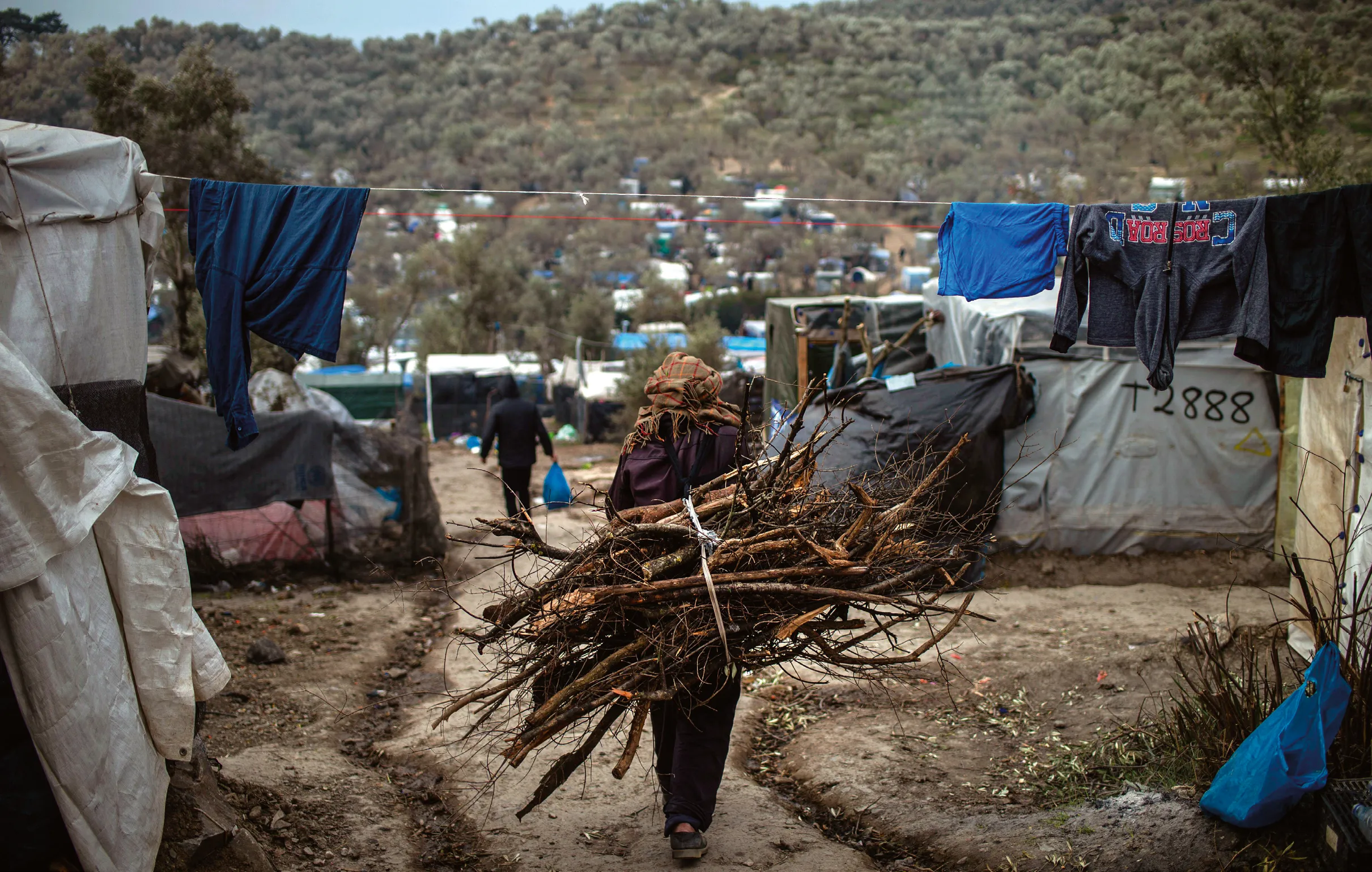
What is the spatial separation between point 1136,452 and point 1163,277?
3.91 m

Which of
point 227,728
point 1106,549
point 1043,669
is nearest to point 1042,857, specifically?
point 1043,669

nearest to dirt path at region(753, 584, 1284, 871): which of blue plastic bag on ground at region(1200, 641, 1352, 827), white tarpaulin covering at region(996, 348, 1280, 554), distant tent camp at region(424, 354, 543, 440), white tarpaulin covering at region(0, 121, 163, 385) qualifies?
blue plastic bag on ground at region(1200, 641, 1352, 827)

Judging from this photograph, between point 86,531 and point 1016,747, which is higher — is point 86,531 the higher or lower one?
the higher one

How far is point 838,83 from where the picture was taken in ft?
208

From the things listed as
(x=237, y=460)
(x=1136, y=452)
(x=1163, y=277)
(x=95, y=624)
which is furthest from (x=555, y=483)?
(x=95, y=624)

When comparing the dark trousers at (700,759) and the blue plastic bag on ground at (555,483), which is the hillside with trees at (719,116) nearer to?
the blue plastic bag on ground at (555,483)

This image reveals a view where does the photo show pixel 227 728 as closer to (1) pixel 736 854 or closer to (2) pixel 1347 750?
(1) pixel 736 854

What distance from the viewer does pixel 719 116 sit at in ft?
208

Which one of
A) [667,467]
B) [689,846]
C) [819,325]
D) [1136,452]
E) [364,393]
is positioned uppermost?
[667,467]

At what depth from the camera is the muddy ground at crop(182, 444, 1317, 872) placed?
400 centimetres

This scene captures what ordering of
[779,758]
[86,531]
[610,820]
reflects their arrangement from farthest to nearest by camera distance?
[779,758] → [610,820] → [86,531]

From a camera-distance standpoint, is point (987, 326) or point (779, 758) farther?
point (987, 326)

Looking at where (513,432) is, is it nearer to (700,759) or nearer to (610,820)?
(610,820)

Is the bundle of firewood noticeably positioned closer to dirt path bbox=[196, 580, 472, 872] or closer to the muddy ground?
the muddy ground
